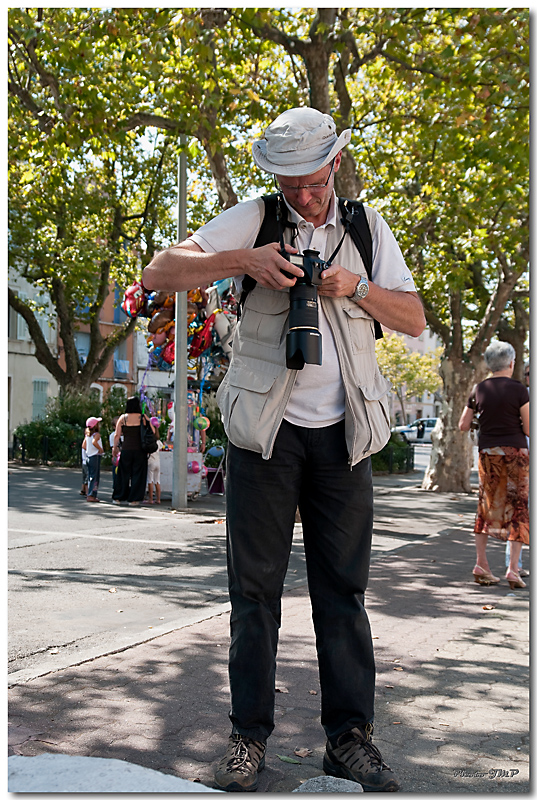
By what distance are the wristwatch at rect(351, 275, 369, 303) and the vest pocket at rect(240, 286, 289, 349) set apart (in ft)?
0.84

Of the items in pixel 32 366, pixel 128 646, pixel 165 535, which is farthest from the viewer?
pixel 32 366

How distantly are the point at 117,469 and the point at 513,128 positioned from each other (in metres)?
8.37

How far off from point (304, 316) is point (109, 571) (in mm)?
5402

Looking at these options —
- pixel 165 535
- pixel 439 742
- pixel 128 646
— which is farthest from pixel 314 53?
pixel 439 742

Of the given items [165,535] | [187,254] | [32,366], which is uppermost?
[32,366]

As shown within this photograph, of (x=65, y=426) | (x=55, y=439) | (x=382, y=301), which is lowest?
(x=55, y=439)

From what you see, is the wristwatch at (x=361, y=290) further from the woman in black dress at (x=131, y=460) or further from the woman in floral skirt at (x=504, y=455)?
the woman in black dress at (x=131, y=460)

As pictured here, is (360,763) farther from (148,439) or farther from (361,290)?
(148,439)

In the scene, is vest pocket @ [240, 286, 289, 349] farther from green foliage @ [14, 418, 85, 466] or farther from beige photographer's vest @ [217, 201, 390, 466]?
green foliage @ [14, 418, 85, 466]

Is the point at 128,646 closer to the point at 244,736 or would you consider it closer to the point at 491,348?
the point at 244,736

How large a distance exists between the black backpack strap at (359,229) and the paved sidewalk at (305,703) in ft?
5.71

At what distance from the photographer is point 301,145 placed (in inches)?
121

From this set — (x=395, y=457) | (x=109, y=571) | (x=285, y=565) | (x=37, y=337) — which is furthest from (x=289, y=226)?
(x=37, y=337)

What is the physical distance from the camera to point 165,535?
10641mm
